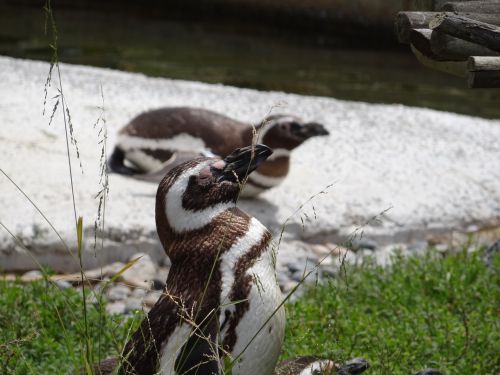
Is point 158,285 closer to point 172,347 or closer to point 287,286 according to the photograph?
point 287,286

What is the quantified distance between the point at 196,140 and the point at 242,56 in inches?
289

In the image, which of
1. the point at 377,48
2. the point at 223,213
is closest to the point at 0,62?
the point at 223,213

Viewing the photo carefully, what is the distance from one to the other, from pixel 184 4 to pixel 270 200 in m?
11.1

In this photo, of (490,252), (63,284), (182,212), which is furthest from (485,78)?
(490,252)

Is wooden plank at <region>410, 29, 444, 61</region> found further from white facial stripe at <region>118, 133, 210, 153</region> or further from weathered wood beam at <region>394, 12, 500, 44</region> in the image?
white facial stripe at <region>118, 133, 210, 153</region>

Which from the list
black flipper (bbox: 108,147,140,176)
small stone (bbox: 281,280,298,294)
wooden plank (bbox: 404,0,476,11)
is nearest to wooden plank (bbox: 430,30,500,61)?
wooden plank (bbox: 404,0,476,11)

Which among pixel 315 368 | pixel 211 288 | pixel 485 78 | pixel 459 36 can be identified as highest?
pixel 459 36

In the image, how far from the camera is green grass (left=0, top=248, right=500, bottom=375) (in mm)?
3479

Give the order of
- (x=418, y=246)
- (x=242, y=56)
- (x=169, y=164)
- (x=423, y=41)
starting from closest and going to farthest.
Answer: (x=423, y=41)
(x=418, y=246)
(x=169, y=164)
(x=242, y=56)

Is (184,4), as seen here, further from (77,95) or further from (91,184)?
(91,184)

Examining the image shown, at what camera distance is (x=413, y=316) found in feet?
13.4

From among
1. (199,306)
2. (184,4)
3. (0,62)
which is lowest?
(184,4)

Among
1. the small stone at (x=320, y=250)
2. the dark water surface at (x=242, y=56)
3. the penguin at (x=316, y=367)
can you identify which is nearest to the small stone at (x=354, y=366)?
the penguin at (x=316, y=367)

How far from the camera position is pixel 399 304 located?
14.0 feet
